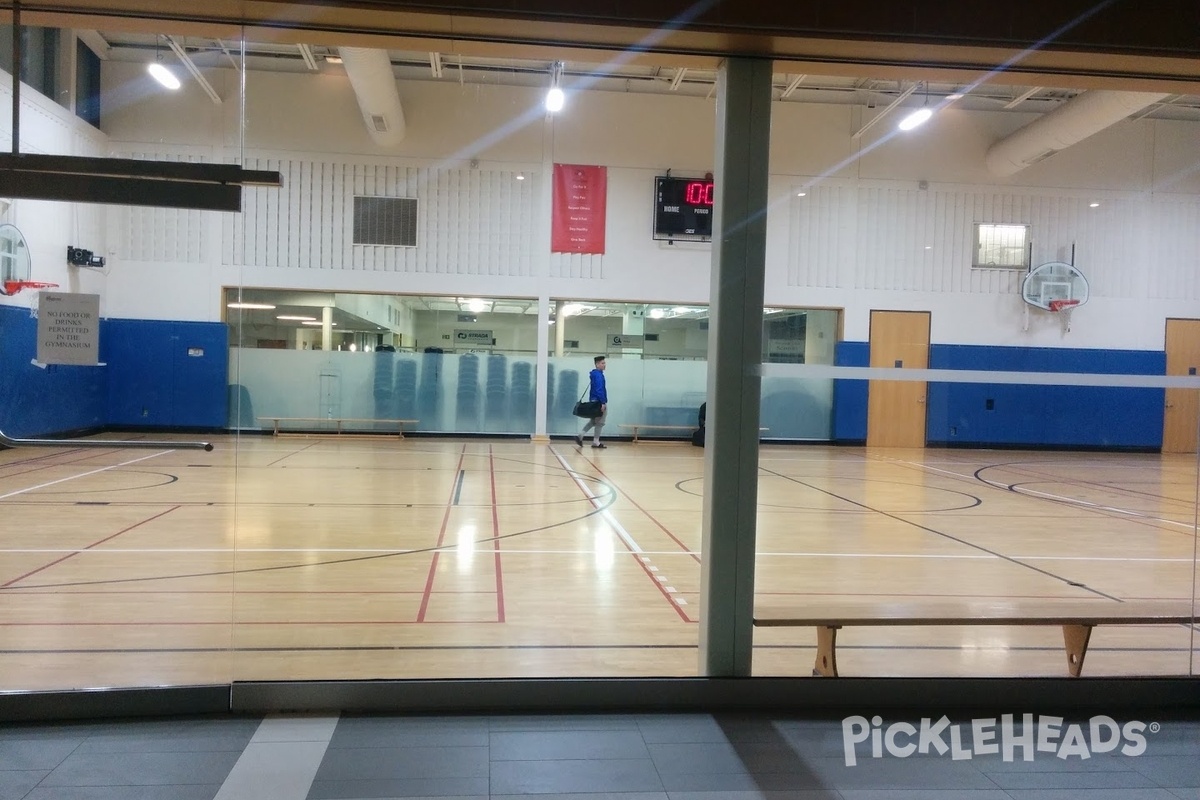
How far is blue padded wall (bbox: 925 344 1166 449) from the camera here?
378 centimetres

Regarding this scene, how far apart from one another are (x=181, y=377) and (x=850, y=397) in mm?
10318

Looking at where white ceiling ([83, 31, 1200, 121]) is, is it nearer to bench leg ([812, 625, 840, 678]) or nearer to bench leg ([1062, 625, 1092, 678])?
bench leg ([812, 625, 840, 678])

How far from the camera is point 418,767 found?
2.71 meters

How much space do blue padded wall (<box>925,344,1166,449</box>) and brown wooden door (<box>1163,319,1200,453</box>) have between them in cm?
9

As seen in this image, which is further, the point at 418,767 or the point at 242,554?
the point at 242,554

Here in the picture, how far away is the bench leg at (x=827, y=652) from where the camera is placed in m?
3.46

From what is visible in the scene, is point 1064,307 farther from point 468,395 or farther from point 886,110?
point 468,395

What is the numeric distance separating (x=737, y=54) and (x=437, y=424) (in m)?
13.0

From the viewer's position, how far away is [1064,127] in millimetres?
4867

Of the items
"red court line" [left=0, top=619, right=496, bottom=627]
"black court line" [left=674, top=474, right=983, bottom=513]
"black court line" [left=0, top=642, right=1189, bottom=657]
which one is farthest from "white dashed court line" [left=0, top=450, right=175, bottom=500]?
"black court line" [left=674, top=474, right=983, bottom=513]

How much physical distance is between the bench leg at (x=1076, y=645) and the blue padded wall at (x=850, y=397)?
1.41 metres

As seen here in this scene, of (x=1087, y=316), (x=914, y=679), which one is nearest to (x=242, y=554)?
(x=914, y=679)

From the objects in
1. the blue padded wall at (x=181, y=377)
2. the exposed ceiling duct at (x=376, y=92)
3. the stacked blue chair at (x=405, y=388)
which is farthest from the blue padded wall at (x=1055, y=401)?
the stacked blue chair at (x=405, y=388)

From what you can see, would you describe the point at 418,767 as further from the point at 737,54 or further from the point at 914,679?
the point at 737,54
